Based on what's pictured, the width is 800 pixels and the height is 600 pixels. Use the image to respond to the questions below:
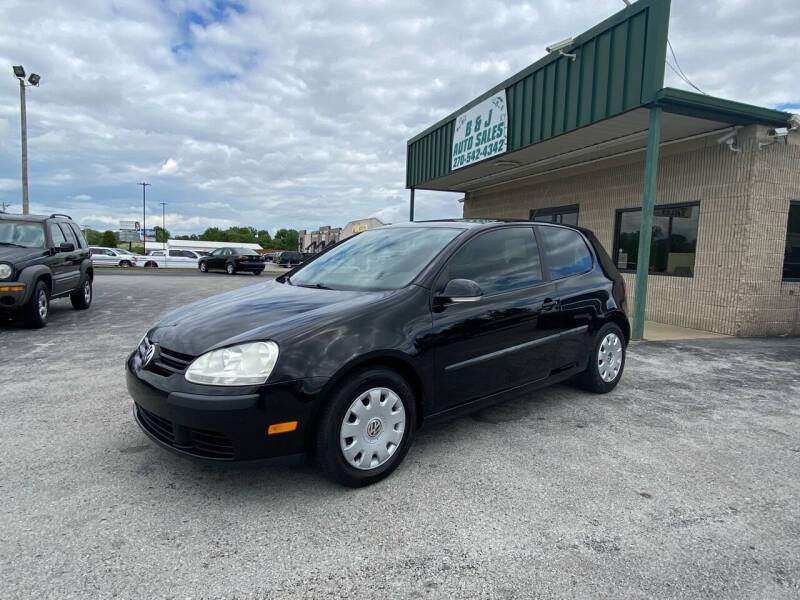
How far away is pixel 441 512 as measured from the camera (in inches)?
101

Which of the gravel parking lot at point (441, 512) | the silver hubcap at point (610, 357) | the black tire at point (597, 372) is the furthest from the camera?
the silver hubcap at point (610, 357)

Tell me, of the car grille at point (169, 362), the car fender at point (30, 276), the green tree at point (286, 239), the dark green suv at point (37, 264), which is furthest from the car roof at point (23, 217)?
the green tree at point (286, 239)

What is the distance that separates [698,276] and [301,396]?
8237mm

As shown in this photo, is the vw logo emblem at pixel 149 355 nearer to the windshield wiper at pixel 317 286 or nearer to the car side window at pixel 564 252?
the windshield wiper at pixel 317 286

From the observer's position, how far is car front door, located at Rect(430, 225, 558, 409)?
3.14m

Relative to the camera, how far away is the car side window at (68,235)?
29.1 feet

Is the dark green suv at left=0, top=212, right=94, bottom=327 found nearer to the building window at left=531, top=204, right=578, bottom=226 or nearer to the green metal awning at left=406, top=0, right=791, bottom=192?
the green metal awning at left=406, top=0, right=791, bottom=192

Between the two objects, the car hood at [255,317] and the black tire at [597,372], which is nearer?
the car hood at [255,317]

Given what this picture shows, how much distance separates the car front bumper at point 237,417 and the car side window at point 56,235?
7.12 metres

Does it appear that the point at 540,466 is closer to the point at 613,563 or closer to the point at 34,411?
the point at 613,563

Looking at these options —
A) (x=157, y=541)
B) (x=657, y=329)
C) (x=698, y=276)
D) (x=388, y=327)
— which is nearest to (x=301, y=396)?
(x=388, y=327)

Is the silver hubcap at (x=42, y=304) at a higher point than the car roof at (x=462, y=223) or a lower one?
lower

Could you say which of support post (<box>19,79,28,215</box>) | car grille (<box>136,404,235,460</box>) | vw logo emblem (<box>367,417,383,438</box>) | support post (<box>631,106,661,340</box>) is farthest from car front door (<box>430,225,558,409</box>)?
support post (<box>19,79,28,215</box>)

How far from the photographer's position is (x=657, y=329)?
854 cm
